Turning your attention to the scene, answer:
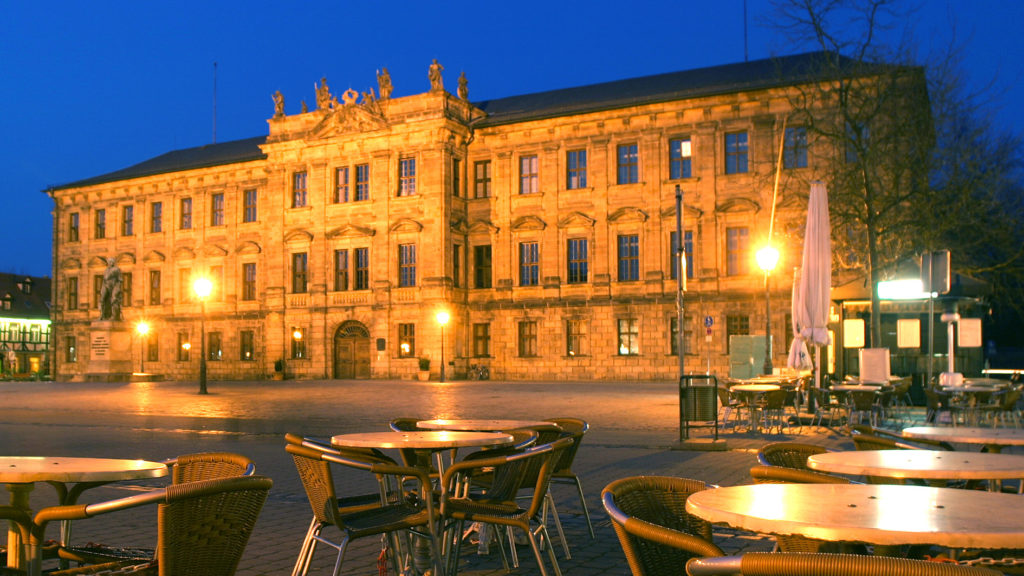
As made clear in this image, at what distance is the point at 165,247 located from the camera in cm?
5519

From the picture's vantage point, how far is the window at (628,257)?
42844 mm

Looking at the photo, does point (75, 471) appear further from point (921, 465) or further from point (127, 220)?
point (127, 220)

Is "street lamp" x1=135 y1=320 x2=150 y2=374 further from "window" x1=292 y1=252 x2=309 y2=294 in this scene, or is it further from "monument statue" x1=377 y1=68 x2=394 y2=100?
"monument statue" x1=377 y1=68 x2=394 y2=100

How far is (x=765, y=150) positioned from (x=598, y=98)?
9386 mm

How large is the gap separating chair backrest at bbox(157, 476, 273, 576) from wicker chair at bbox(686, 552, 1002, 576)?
208 centimetres

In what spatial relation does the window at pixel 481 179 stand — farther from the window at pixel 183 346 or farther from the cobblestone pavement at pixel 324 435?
the window at pixel 183 346

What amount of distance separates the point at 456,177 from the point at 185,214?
1820 centimetres

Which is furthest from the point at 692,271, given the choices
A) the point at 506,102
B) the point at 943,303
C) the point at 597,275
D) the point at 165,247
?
the point at 165,247

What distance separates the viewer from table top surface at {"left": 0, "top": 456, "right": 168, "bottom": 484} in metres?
4.25

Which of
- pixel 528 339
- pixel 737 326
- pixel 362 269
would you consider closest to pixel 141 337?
pixel 362 269

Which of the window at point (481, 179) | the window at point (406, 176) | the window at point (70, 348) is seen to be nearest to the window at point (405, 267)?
the window at point (406, 176)

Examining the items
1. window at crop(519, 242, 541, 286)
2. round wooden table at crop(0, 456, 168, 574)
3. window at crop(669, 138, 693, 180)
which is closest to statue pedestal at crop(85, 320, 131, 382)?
window at crop(519, 242, 541, 286)

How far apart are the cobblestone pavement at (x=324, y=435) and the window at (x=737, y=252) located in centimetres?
890

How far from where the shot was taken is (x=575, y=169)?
44.2m
